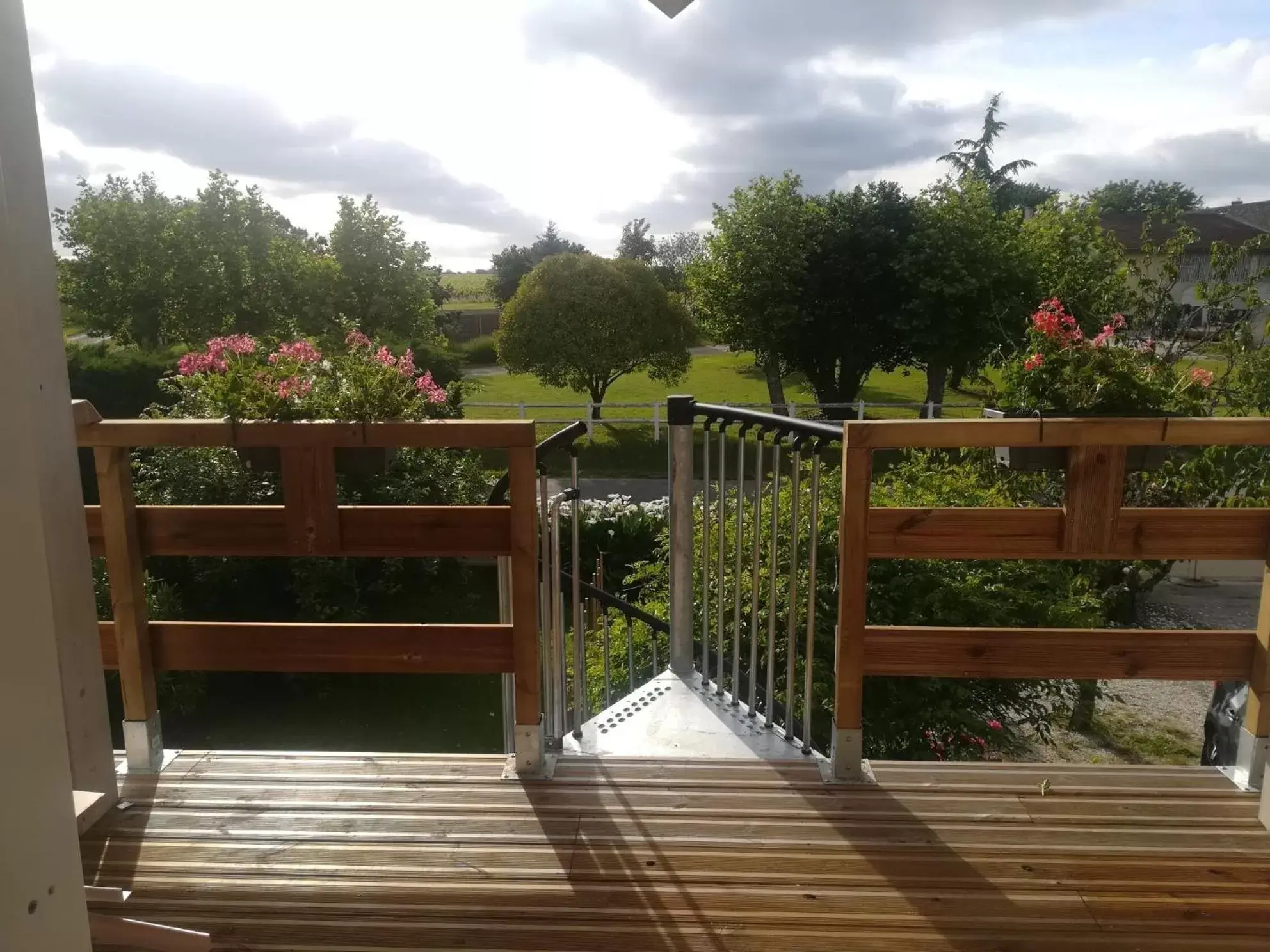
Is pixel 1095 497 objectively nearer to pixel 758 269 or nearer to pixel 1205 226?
pixel 758 269

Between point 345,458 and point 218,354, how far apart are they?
1.62 feet

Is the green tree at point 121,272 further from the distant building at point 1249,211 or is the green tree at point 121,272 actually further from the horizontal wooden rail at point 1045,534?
the distant building at point 1249,211

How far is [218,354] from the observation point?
2311mm

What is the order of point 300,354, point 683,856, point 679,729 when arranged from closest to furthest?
point 683,856 < point 300,354 < point 679,729

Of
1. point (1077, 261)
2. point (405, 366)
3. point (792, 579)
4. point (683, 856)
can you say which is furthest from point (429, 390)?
point (1077, 261)

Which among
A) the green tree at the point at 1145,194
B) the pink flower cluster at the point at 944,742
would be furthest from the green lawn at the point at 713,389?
the green tree at the point at 1145,194

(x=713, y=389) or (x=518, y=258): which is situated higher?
(x=518, y=258)

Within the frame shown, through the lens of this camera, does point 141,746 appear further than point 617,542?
No

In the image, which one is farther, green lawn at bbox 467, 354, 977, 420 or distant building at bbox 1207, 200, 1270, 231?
distant building at bbox 1207, 200, 1270, 231

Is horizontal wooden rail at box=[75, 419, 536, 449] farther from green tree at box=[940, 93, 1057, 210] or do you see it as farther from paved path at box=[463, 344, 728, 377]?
green tree at box=[940, 93, 1057, 210]

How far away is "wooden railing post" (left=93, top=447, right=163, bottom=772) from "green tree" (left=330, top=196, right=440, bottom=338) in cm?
1418

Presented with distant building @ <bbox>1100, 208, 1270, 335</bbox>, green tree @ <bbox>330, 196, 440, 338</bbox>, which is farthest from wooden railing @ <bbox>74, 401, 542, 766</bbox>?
green tree @ <bbox>330, 196, 440, 338</bbox>

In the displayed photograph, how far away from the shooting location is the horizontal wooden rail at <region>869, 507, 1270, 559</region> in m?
2.10

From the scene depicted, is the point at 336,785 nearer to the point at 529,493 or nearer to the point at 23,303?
Answer: the point at 529,493
